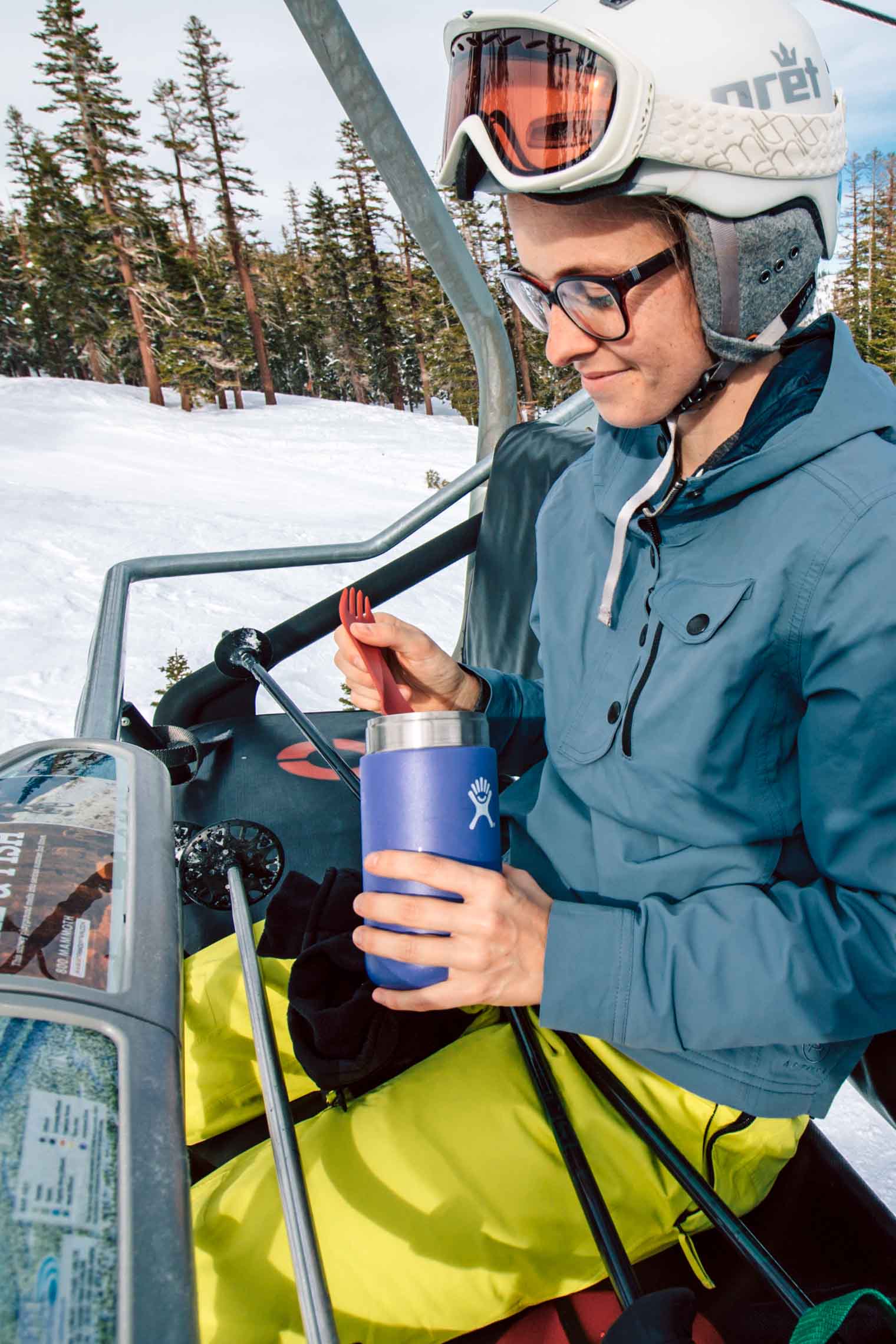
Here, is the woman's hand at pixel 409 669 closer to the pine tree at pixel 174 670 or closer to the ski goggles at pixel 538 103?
the ski goggles at pixel 538 103

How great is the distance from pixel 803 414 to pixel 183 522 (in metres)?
12.5

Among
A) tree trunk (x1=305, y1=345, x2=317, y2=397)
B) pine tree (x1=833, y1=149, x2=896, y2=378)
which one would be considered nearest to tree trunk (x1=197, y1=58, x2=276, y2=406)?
tree trunk (x1=305, y1=345, x2=317, y2=397)

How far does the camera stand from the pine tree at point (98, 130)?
1121 inches

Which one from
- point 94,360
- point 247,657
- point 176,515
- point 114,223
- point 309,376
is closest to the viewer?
point 247,657

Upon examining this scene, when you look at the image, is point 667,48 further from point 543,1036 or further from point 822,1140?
point 822,1140

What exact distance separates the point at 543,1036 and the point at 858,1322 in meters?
0.55

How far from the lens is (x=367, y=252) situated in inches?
1517

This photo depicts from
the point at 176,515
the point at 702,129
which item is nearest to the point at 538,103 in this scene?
the point at 702,129

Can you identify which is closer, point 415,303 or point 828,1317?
point 828,1317

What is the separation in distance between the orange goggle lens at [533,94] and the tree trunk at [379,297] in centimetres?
3640

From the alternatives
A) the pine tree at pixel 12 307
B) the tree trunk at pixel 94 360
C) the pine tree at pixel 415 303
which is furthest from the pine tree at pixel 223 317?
the pine tree at pixel 12 307

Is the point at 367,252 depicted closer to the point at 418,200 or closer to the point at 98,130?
the point at 98,130

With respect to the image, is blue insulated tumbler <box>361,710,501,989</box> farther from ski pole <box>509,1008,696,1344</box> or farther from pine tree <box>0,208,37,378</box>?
pine tree <box>0,208,37,378</box>

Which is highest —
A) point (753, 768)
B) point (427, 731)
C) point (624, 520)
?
point (624, 520)
